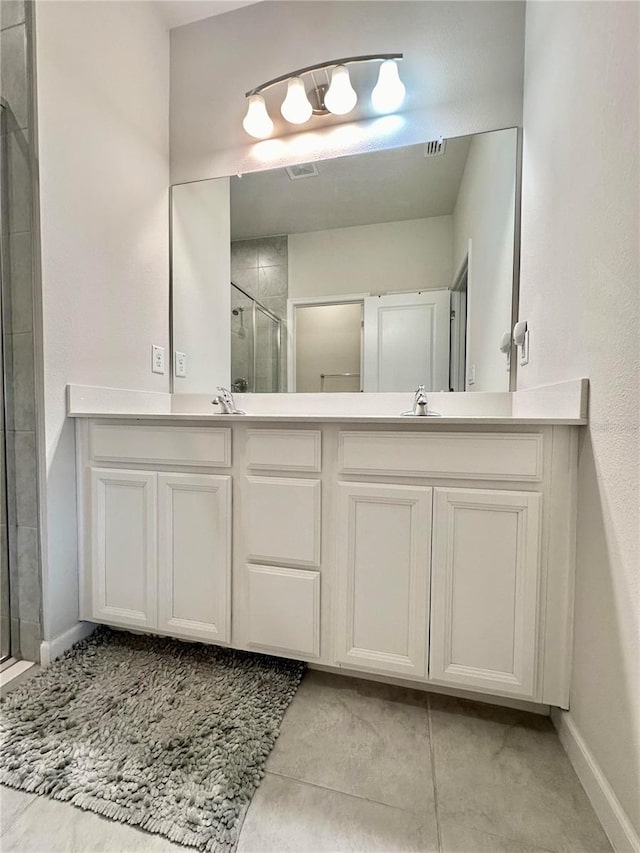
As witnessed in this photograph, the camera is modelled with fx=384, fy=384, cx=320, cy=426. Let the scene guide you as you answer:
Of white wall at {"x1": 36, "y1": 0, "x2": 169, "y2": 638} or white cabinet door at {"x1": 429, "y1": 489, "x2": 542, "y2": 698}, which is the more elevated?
white wall at {"x1": 36, "y1": 0, "x2": 169, "y2": 638}

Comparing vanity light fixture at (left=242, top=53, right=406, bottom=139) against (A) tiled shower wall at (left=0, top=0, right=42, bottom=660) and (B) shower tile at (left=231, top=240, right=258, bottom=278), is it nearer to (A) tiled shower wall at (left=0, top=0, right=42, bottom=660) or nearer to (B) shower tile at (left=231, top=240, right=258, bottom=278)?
(B) shower tile at (left=231, top=240, right=258, bottom=278)

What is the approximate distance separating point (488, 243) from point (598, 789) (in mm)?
1620

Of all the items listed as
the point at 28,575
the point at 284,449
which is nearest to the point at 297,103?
the point at 284,449

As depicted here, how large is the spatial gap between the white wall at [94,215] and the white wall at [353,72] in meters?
0.15

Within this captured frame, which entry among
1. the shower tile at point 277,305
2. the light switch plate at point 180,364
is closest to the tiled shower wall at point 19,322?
the light switch plate at point 180,364

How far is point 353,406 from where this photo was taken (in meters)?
1.61

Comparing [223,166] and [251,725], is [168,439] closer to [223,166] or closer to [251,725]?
[251,725]

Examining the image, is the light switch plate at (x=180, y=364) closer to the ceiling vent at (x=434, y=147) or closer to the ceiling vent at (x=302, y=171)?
the ceiling vent at (x=302, y=171)

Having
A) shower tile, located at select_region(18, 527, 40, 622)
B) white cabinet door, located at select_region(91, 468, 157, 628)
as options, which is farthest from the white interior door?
shower tile, located at select_region(18, 527, 40, 622)

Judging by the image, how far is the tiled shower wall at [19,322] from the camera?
1188mm

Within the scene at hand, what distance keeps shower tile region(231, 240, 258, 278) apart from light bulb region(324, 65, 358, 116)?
609 mm

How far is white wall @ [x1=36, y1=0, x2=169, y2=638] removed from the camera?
4.11ft

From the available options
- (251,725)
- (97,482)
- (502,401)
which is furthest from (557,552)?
(97,482)

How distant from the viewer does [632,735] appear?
27.5 inches
